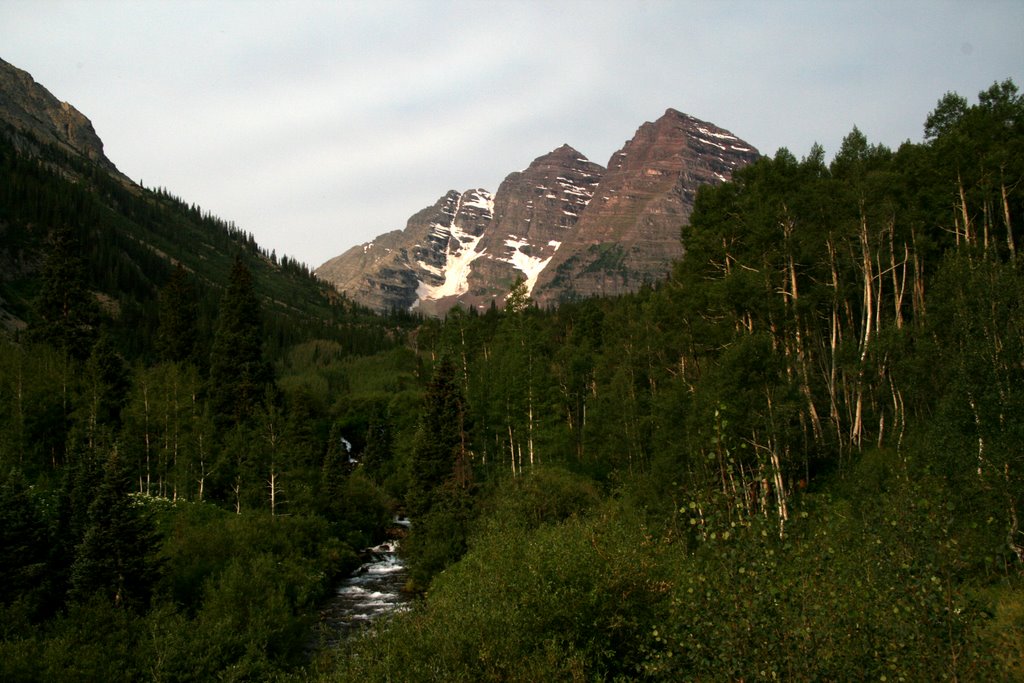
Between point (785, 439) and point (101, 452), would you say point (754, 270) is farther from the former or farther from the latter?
point (101, 452)

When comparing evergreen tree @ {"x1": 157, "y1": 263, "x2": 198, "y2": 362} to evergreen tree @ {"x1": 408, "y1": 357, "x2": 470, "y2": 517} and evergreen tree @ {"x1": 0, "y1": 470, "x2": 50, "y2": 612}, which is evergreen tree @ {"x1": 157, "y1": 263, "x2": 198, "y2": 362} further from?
evergreen tree @ {"x1": 0, "y1": 470, "x2": 50, "y2": 612}

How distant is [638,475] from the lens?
51.2 m

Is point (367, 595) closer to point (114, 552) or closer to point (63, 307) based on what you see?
point (114, 552)

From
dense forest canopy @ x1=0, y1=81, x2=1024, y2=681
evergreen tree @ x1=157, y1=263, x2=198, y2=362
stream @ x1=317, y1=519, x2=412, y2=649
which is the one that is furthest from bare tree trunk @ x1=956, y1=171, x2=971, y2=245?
evergreen tree @ x1=157, y1=263, x2=198, y2=362

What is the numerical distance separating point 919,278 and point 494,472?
38651 mm

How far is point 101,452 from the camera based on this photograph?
42.6 metres

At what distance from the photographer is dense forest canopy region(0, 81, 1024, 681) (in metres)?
13.4

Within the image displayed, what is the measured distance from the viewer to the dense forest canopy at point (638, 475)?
13414 mm

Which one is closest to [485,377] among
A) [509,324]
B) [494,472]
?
[509,324]

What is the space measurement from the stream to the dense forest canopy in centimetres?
188

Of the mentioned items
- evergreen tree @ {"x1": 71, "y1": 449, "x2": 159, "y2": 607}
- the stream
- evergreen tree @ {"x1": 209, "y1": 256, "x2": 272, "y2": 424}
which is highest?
evergreen tree @ {"x1": 209, "y1": 256, "x2": 272, "y2": 424}

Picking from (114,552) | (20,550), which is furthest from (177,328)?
(20,550)

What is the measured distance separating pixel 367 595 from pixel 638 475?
68.8ft

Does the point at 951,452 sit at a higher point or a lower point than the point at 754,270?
lower
